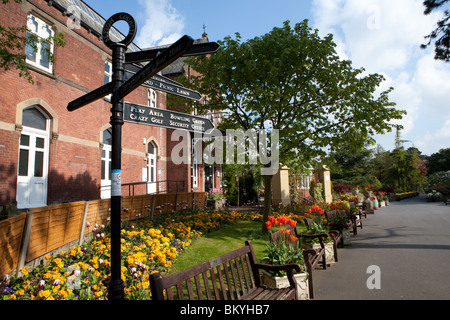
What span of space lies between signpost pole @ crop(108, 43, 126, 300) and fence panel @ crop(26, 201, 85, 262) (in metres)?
3.11

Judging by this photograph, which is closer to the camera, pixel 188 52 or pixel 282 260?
pixel 188 52

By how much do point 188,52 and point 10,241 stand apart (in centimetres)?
399

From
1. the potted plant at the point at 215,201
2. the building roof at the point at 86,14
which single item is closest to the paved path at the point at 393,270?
the potted plant at the point at 215,201

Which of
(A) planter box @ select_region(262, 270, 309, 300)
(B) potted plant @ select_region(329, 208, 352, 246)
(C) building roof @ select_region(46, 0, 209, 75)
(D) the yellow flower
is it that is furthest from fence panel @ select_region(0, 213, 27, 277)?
(C) building roof @ select_region(46, 0, 209, 75)

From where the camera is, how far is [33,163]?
10242 mm

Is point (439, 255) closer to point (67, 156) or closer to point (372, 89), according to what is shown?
point (372, 89)

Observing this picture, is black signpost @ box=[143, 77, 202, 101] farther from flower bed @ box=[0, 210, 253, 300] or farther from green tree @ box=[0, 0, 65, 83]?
green tree @ box=[0, 0, 65, 83]

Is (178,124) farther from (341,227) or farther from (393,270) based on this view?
(341,227)

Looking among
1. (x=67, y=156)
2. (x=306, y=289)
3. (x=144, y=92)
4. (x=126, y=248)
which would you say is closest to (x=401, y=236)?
(x=306, y=289)

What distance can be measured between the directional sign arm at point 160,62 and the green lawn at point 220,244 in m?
4.41

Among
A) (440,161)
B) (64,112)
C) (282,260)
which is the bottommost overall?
(282,260)

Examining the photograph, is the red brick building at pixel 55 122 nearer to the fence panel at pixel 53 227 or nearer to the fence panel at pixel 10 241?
the fence panel at pixel 53 227

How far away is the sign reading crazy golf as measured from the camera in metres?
3.34

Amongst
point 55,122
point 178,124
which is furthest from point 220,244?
point 55,122
